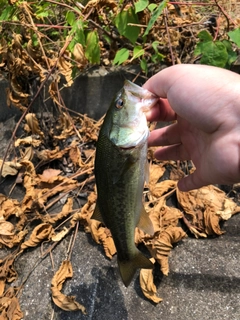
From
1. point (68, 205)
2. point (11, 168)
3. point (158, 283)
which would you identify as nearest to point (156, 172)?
point (68, 205)

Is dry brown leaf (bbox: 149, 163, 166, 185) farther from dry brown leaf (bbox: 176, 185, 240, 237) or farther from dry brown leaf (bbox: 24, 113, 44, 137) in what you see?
dry brown leaf (bbox: 24, 113, 44, 137)

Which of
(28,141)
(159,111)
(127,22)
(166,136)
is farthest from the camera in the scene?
(28,141)

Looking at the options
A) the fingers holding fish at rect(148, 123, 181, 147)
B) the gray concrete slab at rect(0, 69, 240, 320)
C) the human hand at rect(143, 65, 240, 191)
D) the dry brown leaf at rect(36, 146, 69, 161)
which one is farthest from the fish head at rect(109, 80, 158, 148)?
the dry brown leaf at rect(36, 146, 69, 161)

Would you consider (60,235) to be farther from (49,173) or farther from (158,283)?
(158,283)

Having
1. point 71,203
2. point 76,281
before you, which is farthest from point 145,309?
point 71,203

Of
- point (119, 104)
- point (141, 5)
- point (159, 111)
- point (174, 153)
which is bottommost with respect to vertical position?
point (174, 153)
